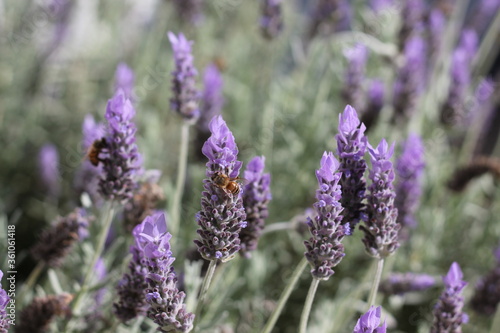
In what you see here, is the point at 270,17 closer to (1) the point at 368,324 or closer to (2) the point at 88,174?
(2) the point at 88,174

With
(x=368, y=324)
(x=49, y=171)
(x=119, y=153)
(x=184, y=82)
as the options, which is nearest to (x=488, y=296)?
(x=368, y=324)

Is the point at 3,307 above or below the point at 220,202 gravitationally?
below

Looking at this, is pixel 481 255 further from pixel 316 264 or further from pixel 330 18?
pixel 316 264

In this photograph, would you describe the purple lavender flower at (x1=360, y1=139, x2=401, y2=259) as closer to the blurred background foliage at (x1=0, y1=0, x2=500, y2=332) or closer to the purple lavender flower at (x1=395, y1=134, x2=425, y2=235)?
the blurred background foliage at (x1=0, y1=0, x2=500, y2=332)

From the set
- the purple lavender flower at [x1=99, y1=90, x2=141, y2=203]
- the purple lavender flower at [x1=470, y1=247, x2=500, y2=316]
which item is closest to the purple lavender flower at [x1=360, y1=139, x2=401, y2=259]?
the purple lavender flower at [x1=99, y1=90, x2=141, y2=203]

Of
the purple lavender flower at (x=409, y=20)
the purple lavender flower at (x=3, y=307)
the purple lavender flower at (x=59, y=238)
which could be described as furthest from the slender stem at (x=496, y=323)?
the purple lavender flower at (x=3, y=307)

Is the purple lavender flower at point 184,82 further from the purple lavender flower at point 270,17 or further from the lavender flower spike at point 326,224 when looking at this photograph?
the purple lavender flower at point 270,17
